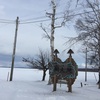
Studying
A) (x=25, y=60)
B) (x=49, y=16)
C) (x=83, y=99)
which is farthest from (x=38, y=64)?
(x=83, y=99)

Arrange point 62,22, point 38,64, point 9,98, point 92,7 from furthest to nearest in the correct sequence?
1. point 38,64
2. point 62,22
3. point 92,7
4. point 9,98

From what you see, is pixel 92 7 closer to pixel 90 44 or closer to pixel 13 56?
pixel 90 44

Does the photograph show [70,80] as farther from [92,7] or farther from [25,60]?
[25,60]

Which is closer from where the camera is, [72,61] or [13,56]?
[72,61]

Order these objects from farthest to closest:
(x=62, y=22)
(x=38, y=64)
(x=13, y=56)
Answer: (x=38, y=64), (x=13, y=56), (x=62, y=22)

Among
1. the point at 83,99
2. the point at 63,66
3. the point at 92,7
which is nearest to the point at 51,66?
the point at 63,66

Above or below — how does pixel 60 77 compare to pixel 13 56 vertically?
below

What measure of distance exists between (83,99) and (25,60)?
24342 millimetres

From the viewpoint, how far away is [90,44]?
28016 millimetres

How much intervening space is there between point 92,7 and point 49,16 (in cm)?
669

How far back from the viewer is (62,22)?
978 inches

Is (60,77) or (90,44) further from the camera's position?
(90,44)

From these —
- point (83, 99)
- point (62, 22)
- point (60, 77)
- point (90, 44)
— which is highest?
point (62, 22)

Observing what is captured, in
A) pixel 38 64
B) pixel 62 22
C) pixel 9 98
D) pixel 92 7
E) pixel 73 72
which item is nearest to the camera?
pixel 9 98
